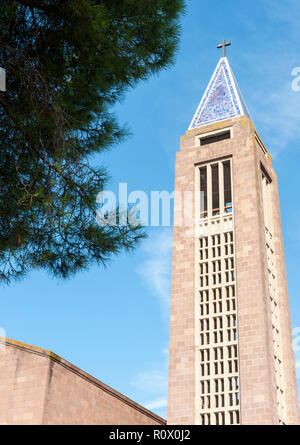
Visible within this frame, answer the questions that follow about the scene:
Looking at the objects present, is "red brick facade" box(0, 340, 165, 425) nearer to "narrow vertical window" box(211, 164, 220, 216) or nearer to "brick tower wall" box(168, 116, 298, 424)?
"brick tower wall" box(168, 116, 298, 424)

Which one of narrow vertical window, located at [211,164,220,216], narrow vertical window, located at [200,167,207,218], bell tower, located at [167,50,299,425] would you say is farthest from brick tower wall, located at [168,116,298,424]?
narrow vertical window, located at [211,164,220,216]

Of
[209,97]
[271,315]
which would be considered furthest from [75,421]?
[209,97]

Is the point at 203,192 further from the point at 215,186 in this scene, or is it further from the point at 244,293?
the point at 244,293

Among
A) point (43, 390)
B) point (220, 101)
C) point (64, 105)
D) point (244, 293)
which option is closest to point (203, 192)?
point (220, 101)

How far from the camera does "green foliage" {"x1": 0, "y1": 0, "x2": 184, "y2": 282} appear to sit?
827 cm

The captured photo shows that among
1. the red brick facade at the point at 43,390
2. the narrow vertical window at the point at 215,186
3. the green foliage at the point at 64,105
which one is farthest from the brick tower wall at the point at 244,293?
the green foliage at the point at 64,105

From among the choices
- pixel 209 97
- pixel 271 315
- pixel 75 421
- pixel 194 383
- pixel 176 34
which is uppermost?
pixel 209 97

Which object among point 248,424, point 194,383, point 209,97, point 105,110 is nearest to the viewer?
point 105,110

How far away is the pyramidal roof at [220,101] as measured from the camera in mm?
30625

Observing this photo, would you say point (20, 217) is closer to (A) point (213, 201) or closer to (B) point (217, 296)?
(B) point (217, 296)

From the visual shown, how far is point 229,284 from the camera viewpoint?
25.7m

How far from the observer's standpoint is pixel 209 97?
3209 centimetres

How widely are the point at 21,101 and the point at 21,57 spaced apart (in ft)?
2.12

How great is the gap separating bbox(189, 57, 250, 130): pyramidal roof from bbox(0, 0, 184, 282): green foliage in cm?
2146
